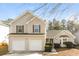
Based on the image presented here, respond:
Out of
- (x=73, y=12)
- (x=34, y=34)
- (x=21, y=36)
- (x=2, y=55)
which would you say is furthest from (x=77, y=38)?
(x=2, y=55)

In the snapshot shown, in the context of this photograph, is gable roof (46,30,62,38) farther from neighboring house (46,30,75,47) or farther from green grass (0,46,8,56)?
green grass (0,46,8,56)

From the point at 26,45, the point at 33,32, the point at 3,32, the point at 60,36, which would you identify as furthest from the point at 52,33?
the point at 3,32

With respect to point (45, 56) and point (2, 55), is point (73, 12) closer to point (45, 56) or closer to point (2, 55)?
point (45, 56)

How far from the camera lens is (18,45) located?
7.61 feet

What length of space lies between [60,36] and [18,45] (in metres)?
0.49

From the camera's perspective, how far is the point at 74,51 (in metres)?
2.28

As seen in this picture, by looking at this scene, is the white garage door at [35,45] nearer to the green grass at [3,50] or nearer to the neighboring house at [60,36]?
the neighboring house at [60,36]

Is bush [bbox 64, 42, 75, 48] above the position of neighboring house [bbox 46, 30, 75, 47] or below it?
below

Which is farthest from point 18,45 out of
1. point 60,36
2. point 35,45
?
point 60,36

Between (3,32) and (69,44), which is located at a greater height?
(3,32)

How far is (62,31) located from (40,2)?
411 millimetres

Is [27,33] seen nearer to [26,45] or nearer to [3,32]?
[26,45]

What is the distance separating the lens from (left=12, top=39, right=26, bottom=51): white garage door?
231cm

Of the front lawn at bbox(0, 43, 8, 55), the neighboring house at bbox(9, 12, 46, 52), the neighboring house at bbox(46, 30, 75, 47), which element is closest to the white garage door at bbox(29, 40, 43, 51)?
the neighboring house at bbox(9, 12, 46, 52)
